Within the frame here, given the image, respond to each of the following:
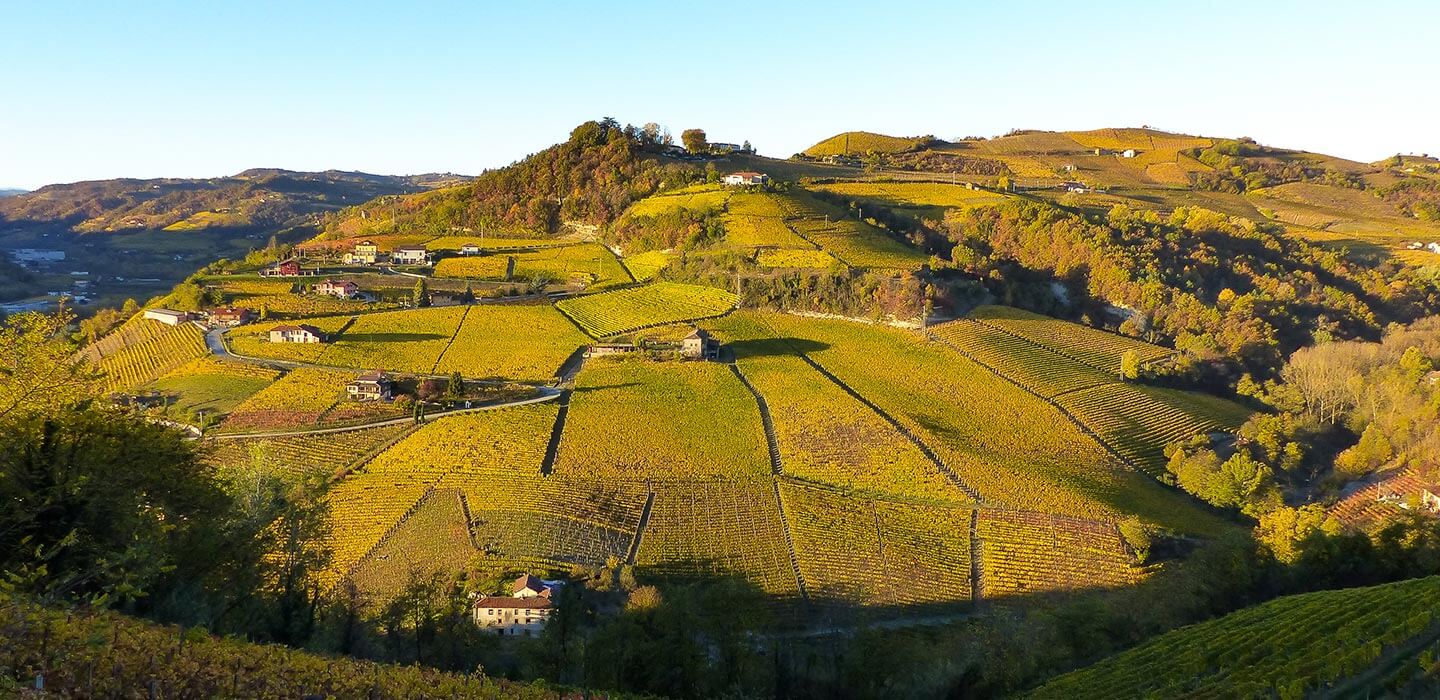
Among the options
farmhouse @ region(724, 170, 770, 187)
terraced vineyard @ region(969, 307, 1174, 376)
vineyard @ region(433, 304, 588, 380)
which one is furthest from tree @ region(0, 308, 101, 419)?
farmhouse @ region(724, 170, 770, 187)

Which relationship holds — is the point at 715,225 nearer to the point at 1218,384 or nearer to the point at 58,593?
the point at 1218,384

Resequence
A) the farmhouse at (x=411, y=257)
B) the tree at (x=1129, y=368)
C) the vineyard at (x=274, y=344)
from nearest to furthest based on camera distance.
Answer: the vineyard at (x=274, y=344)
the tree at (x=1129, y=368)
the farmhouse at (x=411, y=257)

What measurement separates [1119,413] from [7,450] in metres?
56.2

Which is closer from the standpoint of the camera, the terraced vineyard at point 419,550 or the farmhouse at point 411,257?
the terraced vineyard at point 419,550

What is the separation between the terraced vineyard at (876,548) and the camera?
102ft

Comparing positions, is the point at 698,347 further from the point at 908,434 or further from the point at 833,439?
the point at 908,434

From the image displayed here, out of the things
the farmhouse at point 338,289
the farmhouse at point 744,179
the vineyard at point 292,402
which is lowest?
the vineyard at point 292,402

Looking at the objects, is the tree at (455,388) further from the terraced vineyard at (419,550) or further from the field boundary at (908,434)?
the field boundary at (908,434)

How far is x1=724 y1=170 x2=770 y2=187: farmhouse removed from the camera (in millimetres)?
97875

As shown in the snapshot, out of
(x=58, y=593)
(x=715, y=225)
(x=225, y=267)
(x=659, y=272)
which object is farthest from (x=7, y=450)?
(x=225, y=267)

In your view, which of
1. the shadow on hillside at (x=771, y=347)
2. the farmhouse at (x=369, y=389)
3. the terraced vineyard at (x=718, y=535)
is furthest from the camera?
the shadow on hillside at (x=771, y=347)

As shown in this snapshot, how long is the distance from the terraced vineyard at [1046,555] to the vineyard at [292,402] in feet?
132

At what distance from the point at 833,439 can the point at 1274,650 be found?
2572 centimetres

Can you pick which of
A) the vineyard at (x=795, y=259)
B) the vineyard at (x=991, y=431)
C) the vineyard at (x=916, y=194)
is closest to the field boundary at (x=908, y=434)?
the vineyard at (x=991, y=431)
